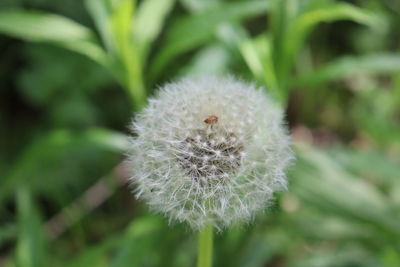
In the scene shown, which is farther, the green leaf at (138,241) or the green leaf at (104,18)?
the green leaf at (104,18)

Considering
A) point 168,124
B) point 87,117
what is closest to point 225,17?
point 168,124

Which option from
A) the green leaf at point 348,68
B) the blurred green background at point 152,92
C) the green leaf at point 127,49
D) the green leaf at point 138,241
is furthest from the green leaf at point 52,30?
the green leaf at point 348,68

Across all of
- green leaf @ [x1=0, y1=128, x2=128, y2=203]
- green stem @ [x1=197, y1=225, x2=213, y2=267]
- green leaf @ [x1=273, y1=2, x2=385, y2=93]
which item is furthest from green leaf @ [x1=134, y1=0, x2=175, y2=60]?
green stem @ [x1=197, y1=225, x2=213, y2=267]

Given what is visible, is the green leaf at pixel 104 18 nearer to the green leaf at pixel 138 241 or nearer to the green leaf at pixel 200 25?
the green leaf at pixel 200 25

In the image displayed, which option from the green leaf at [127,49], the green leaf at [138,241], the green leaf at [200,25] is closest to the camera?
the green leaf at [138,241]

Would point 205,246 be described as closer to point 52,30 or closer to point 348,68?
point 348,68

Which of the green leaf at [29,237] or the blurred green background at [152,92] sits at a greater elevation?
the blurred green background at [152,92]

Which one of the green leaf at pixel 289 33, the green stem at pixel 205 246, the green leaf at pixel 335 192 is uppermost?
the green leaf at pixel 289 33

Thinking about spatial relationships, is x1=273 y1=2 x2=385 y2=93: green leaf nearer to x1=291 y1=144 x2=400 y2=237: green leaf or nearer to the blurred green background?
the blurred green background
